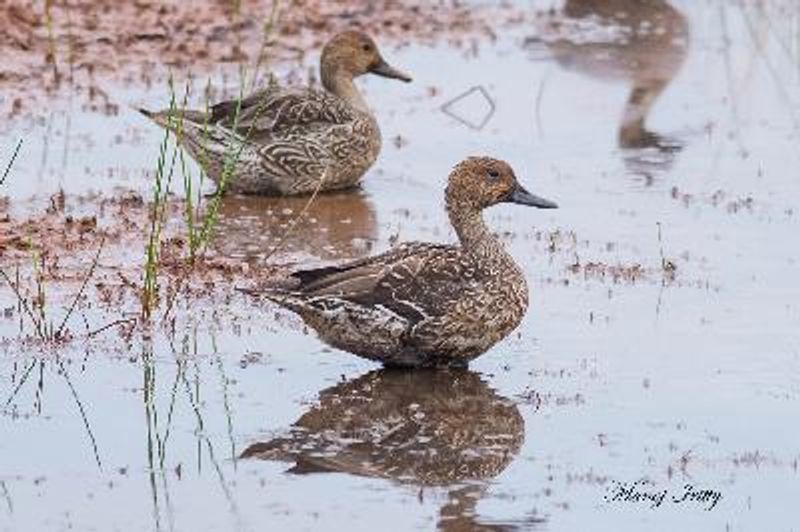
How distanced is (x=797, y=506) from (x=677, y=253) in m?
3.95

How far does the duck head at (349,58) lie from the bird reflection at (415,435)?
177 inches

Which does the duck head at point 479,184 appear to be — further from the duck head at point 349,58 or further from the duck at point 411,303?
the duck head at point 349,58

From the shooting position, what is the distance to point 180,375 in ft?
30.8

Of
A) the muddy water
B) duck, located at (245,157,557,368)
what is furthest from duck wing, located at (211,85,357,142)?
duck, located at (245,157,557,368)

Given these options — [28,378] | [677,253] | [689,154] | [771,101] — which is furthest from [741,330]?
[771,101]

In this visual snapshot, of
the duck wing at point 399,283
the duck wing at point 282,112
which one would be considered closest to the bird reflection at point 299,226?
the duck wing at point 282,112

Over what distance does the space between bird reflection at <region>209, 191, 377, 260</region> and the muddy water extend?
29mm

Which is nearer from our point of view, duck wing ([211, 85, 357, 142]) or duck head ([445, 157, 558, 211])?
duck head ([445, 157, 558, 211])

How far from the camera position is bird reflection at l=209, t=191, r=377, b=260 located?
11.9 m

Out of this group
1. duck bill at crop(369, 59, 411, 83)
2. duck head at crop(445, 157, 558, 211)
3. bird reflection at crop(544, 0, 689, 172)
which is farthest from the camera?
bird reflection at crop(544, 0, 689, 172)

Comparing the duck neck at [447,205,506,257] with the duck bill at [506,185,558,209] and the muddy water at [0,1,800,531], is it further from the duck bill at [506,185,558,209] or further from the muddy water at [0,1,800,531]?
the muddy water at [0,1,800,531]

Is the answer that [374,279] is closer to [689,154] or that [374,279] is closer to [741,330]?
[741,330]

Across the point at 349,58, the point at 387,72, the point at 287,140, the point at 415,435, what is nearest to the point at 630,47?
the point at 387,72

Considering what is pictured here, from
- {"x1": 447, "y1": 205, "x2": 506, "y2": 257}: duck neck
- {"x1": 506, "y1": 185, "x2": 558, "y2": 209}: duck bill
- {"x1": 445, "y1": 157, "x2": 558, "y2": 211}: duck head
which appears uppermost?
{"x1": 445, "y1": 157, "x2": 558, "y2": 211}: duck head
